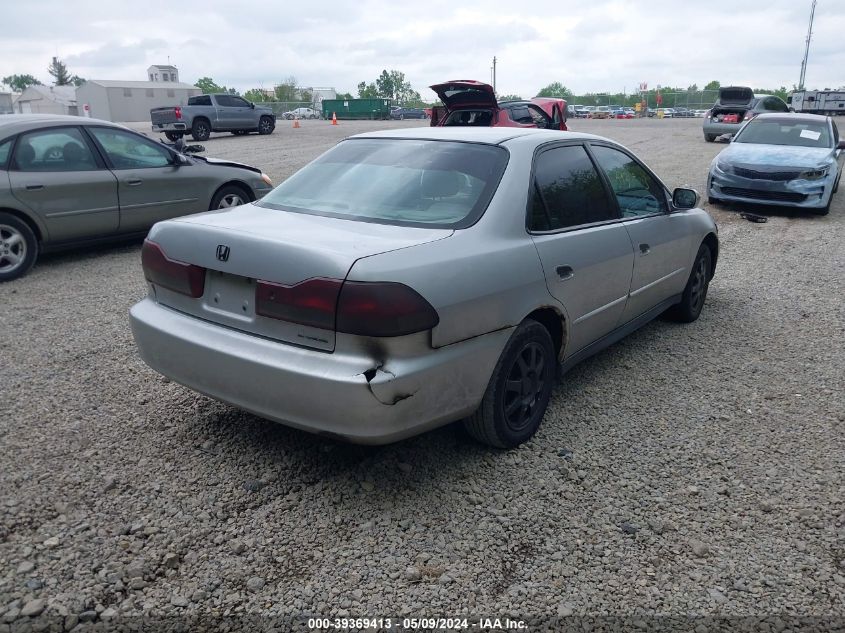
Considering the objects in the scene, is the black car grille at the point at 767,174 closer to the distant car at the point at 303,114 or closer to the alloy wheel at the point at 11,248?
the alloy wheel at the point at 11,248

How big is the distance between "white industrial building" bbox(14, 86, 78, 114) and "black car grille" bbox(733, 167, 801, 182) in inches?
3413

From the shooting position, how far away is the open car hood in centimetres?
1349

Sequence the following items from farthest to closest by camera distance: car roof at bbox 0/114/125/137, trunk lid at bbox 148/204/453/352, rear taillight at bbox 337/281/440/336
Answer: car roof at bbox 0/114/125/137 → trunk lid at bbox 148/204/453/352 → rear taillight at bbox 337/281/440/336

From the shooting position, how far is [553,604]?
249 centimetres

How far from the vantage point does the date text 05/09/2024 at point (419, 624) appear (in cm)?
238

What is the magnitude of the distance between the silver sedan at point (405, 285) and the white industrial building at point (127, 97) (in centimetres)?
7635

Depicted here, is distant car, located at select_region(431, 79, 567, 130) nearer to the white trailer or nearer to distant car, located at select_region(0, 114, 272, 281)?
distant car, located at select_region(0, 114, 272, 281)

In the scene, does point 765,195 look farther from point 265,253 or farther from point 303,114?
point 303,114

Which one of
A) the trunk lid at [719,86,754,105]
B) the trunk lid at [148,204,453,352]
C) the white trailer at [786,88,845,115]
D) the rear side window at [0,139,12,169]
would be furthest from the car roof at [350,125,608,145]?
the white trailer at [786,88,845,115]

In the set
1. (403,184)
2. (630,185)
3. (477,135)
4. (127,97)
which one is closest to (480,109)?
(630,185)

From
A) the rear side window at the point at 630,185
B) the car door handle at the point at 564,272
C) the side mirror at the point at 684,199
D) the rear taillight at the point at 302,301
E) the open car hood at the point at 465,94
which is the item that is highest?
the open car hood at the point at 465,94

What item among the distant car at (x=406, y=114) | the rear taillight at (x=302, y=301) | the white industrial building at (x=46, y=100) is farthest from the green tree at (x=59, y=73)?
the rear taillight at (x=302, y=301)

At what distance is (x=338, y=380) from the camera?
2715 mm

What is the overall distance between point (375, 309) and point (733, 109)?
24.7 meters
